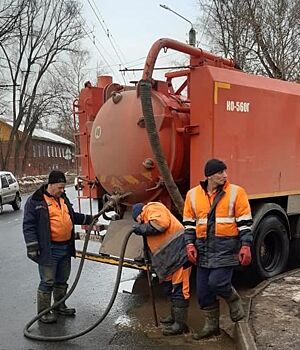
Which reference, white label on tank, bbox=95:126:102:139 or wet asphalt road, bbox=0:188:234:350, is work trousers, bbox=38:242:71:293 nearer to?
wet asphalt road, bbox=0:188:234:350

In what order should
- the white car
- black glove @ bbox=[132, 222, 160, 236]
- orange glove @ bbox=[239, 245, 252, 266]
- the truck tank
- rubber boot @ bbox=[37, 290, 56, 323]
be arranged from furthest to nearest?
the white car < the truck tank < rubber boot @ bbox=[37, 290, 56, 323] < black glove @ bbox=[132, 222, 160, 236] < orange glove @ bbox=[239, 245, 252, 266]

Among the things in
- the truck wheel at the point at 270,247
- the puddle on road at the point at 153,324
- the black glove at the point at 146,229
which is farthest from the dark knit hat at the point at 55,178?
the truck wheel at the point at 270,247

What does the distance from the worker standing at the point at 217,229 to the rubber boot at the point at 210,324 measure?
20 cm

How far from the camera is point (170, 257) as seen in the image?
18.0 feet

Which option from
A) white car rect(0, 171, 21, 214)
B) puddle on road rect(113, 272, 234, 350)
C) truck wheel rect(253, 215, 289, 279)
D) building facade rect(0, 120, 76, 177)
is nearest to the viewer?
puddle on road rect(113, 272, 234, 350)

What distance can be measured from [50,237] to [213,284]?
1.98m

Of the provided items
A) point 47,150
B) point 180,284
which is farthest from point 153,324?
point 47,150

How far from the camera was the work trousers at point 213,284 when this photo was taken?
5.04m

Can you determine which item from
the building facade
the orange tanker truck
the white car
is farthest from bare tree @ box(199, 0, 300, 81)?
the building facade

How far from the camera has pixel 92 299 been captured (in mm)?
6941

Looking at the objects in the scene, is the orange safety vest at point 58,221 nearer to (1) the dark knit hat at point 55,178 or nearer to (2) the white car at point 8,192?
(1) the dark knit hat at point 55,178

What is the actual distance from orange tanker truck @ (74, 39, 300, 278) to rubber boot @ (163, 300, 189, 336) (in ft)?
2.97

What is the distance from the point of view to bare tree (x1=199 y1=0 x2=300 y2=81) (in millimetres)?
24875

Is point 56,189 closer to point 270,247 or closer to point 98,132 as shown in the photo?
point 98,132
